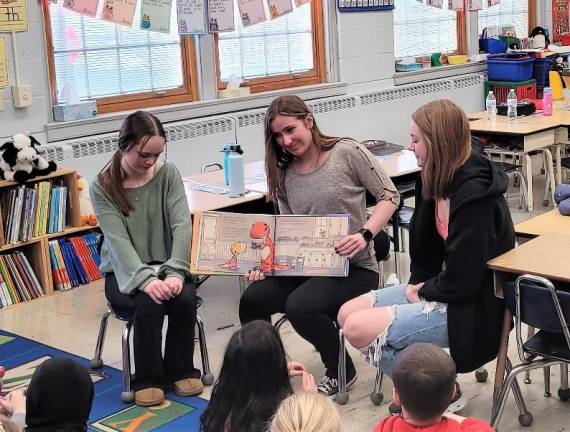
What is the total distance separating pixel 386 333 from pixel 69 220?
2.90 m

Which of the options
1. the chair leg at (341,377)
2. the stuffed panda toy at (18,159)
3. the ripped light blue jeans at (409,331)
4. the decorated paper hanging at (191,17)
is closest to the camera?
the ripped light blue jeans at (409,331)

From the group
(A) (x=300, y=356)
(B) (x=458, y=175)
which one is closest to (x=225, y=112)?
(A) (x=300, y=356)

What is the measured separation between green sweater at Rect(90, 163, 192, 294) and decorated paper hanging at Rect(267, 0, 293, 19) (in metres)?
3.39

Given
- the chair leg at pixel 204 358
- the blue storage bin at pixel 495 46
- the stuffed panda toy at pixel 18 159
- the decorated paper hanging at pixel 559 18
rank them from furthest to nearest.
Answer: the decorated paper hanging at pixel 559 18 → the blue storage bin at pixel 495 46 → the stuffed panda toy at pixel 18 159 → the chair leg at pixel 204 358

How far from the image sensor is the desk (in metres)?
3.10

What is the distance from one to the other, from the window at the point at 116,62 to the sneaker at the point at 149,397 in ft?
9.06

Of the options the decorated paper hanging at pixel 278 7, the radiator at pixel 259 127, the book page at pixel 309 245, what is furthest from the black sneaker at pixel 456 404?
the decorated paper hanging at pixel 278 7

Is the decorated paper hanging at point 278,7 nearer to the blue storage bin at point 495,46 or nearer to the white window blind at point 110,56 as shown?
the white window blind at point 110,56

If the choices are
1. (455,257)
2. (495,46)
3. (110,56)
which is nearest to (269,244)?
(455,257)

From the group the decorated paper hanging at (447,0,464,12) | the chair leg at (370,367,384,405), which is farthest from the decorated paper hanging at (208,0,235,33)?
the chair leg at (370,367,384,405)

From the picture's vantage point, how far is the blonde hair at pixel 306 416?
1887 mm

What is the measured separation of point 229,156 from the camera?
470cm

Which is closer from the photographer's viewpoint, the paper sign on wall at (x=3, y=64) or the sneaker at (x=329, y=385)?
the sneaker at (x=329, y=385)

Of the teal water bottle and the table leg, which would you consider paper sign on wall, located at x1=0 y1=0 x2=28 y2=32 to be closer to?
the teal water bottle
